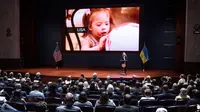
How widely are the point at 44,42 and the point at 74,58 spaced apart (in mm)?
2175

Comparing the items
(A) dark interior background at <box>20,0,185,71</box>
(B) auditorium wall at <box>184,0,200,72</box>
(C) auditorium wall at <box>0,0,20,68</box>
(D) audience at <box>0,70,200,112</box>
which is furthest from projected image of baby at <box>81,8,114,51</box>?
(D) audience at <box>0,70,200,112</box>

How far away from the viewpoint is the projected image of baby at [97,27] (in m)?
15.4

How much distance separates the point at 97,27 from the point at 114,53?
5.53 ft

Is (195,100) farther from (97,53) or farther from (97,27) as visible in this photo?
(97,53)

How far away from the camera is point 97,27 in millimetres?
15469

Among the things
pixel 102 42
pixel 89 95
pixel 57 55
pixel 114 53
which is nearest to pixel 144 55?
pixel 114 53

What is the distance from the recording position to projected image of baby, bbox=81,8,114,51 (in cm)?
1539

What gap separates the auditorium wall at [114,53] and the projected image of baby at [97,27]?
0.48m

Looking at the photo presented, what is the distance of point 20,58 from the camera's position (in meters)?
15.6

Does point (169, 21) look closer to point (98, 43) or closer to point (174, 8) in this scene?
point (174, 8)

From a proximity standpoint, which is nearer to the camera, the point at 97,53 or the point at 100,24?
the point at 100,24

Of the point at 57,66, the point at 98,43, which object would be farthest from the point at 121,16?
the point at 57,66

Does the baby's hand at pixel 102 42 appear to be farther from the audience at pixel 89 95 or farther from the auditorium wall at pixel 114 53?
the audience at pixel 89 95

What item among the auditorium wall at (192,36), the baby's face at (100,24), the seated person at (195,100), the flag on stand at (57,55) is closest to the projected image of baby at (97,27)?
the baby's face at (100,24)
